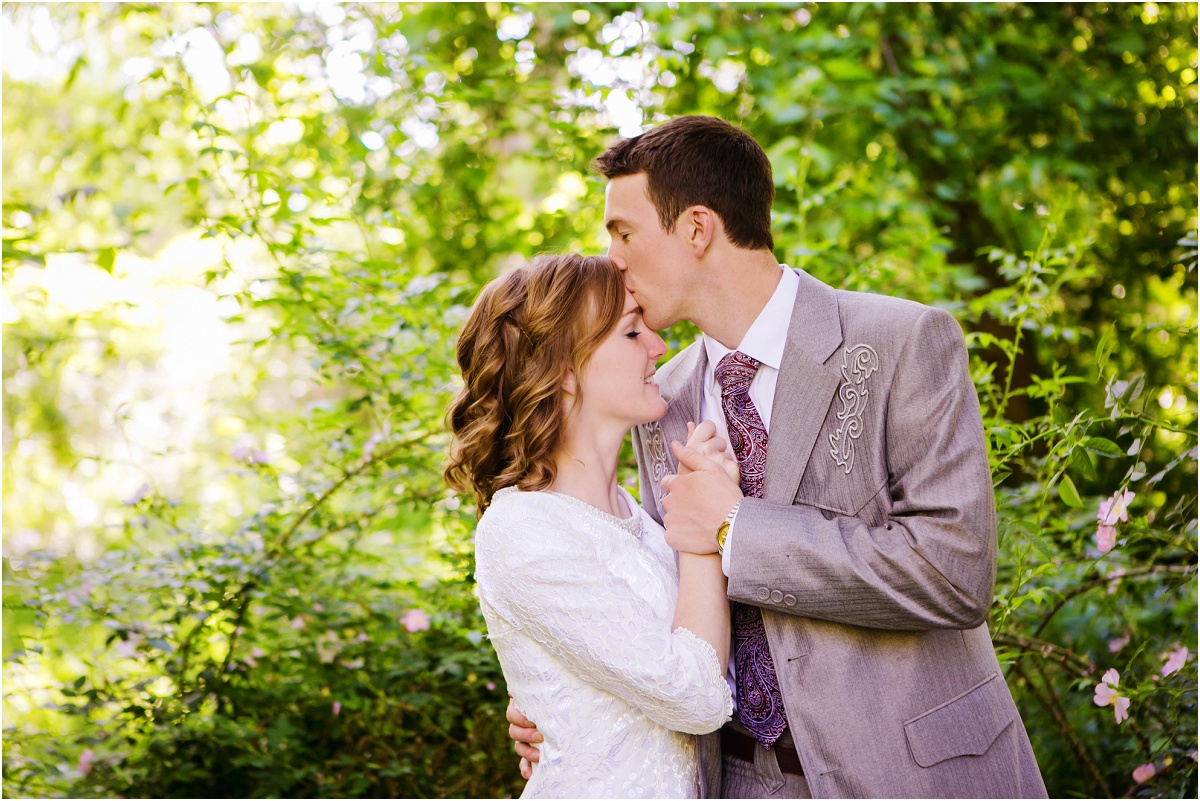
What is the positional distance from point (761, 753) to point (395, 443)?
1.65 metres

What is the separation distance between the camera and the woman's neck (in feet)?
6.60

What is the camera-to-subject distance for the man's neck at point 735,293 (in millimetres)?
2086

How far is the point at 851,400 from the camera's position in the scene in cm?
183

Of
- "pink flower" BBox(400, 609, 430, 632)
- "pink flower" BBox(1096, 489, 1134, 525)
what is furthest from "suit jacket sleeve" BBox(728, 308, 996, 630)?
"pink flower" BBox(400, 609, 430, 632)

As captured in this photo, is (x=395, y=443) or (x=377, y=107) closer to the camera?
(x=395, y=443)

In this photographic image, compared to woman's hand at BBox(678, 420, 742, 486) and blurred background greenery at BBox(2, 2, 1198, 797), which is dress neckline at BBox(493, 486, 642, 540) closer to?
woman's hand at BBox(678, 420, 742, 486)

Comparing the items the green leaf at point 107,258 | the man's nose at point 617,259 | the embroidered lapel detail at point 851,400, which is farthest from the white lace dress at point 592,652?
the green leaf at point 107,258

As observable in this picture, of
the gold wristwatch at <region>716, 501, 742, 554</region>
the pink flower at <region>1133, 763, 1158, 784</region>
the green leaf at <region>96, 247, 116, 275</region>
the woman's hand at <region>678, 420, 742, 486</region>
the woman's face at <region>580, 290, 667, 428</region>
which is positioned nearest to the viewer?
the gold wristwatch at <region>716, 501, 742, 554</region>

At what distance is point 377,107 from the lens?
4.20 m

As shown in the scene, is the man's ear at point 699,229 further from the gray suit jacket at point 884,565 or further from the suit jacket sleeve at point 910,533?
the suit jacket sleeve at point 910,533

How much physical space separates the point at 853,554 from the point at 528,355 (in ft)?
2.52

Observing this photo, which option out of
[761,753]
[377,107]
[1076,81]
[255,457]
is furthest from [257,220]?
[1076,81]

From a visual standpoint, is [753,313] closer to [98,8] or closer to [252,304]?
[252,304]

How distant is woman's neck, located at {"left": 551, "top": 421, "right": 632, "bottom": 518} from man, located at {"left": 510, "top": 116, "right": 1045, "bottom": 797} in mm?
187
